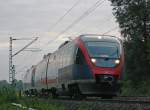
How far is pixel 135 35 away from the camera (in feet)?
204

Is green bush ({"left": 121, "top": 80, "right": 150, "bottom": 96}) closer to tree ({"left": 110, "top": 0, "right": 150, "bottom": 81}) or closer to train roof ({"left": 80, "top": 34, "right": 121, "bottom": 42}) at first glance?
tree ({"left": 110, "top": 0, "right": 150, "bottom": 81})

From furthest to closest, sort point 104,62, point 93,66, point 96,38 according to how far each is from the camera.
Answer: point 96,38 → point 104,62 → point 93,66

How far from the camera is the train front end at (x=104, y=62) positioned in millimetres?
22983

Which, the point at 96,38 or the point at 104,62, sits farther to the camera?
the point at 96,38

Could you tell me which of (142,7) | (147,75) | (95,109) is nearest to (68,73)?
(95,109)

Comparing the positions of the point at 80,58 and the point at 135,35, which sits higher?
the point at 135,35

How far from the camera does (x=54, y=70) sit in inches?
1259

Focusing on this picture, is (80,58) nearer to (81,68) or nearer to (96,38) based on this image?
(81,68)

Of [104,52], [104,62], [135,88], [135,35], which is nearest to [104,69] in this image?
[104,62]

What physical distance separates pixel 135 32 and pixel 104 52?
129ft

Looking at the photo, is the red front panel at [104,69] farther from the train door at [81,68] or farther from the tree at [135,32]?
the tree at [135,32]

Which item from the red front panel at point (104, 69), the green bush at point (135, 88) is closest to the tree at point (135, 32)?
the green bush at point (135, 88)

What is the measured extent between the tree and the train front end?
33058 mm

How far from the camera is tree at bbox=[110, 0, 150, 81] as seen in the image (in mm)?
58750
